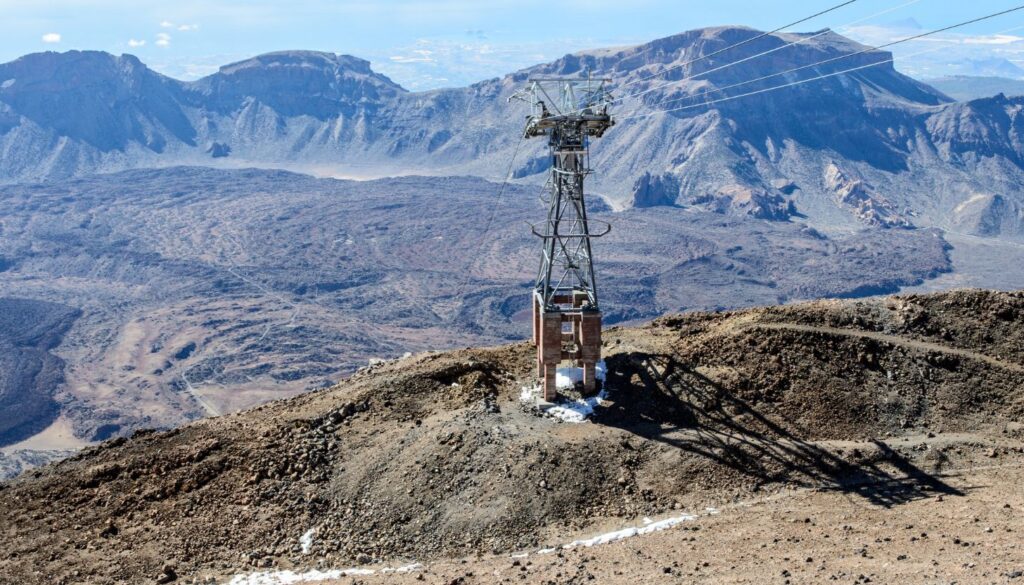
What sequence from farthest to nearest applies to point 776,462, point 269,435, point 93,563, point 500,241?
1. point 500,241
2. point 269,435
3. point 776,462
4. point 93,563

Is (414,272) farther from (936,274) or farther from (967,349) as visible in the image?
(967,349)

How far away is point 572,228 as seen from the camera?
28453mm

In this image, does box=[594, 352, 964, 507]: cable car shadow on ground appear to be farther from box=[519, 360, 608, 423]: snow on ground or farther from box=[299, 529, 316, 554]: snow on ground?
box=[299, 529, 316, 554]: snow on ground

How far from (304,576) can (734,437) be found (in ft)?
39.0

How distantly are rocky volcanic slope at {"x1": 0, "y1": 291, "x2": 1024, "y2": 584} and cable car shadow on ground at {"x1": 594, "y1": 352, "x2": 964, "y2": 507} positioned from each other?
0.19 ft

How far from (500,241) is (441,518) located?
500ft

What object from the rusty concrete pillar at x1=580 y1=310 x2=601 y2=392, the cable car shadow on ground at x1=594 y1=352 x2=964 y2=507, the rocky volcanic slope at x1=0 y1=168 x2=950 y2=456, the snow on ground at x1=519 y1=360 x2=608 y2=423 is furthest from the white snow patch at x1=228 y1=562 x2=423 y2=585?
the rocky volcanic slope at x1=0 y1=168 x2=950 y2=456

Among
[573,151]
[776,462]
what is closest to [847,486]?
[776,462]

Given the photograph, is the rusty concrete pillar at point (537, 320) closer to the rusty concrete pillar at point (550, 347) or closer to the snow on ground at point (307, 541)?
the rusty concrete pillar at point (550, 347)

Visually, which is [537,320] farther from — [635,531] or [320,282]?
[320,282]

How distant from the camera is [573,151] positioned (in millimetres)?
28000

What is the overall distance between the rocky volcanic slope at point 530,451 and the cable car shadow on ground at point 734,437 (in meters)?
0.06

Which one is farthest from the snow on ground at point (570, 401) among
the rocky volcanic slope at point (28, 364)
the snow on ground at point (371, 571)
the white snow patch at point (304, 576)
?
the rocky volcanic slope at point (28, 364)

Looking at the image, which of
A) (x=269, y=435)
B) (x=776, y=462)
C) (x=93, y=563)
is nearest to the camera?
(x=93, y=563)
